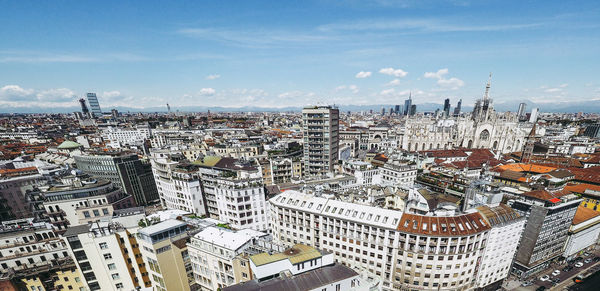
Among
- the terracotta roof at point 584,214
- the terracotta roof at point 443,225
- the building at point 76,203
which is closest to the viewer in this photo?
the terracotta roof at point 443,225

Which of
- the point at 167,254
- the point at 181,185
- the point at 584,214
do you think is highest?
the point at 181,185

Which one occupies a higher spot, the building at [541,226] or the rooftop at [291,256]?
the rooftop at [291,256]

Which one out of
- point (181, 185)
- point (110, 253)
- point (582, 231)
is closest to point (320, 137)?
point (181, 185)

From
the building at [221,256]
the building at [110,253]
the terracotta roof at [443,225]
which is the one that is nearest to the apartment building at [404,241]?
the terracotta roof at [443,225]

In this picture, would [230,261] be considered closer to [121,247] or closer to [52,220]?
[121,247]

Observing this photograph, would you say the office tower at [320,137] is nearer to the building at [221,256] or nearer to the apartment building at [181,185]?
the apartment building at [181,185]

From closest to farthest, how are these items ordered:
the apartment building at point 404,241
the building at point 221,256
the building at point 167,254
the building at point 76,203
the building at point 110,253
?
the building at point 221,256
the building at point 167,254
the building at point 110,253
the apartment building at point 404,241
the building at point 76,203

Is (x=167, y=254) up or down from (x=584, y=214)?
up

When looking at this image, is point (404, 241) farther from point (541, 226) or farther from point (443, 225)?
point (541, 226)
